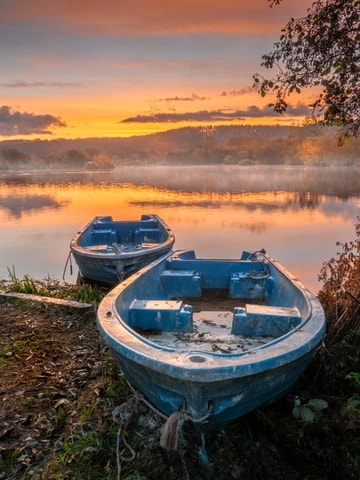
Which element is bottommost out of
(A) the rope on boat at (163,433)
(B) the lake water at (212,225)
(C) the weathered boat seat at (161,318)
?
(B) the lake water at (212,225)

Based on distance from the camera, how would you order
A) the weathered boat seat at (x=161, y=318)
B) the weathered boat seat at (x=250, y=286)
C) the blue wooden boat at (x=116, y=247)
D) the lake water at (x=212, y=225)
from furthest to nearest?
the lake water at (x=212, y=225), the blue wooden boat at (x=116, y=247), the weathered boat seat at (x=250, y=286), the weathered boat seat at (x=161, y=318)

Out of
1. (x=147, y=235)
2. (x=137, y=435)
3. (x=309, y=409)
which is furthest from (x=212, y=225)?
(x=137, y=435)

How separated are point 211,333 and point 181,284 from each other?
1859 millimetres

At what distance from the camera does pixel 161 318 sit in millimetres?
5238

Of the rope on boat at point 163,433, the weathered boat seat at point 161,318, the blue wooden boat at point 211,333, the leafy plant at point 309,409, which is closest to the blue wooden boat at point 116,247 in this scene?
the blue wooden boat at point 211,333

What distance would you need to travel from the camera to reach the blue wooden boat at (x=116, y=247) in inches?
340

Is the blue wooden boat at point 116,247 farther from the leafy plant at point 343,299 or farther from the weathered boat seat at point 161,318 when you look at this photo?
the leafy plant at point 343,299

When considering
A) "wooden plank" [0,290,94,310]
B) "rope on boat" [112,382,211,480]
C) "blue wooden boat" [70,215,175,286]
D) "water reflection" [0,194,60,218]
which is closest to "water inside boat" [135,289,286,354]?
"rope on boat" [112,382,211,480]

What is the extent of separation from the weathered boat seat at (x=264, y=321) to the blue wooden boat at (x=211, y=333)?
0.04ft

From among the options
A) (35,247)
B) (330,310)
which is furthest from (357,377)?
(35,247)

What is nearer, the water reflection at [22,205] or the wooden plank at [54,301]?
the wooden plank at [54,301]

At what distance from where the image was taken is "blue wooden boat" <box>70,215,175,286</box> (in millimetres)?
8633

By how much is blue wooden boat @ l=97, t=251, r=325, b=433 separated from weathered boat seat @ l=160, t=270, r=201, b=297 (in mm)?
18

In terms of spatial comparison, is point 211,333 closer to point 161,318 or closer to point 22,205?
point 161,318
